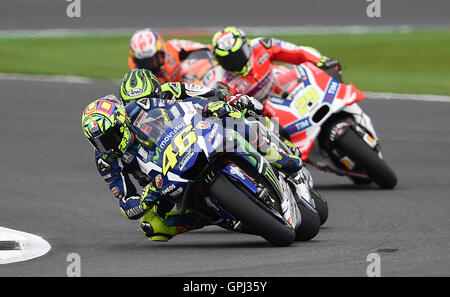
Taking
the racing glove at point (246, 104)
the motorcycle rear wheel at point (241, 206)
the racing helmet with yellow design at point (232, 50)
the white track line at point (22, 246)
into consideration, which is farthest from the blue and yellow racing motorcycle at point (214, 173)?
the racing helmet with yellow design at point (232, 50)

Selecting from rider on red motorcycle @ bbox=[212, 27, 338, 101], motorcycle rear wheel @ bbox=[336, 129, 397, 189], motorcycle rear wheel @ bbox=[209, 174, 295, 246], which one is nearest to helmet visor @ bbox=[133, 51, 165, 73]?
rider on red motorcycle @ bbox=[212, 27, 338, 101]

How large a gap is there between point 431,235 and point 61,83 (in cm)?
1081

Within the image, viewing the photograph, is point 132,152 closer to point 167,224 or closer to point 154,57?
point 167,224

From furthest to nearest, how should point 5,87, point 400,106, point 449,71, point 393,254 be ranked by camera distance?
point 449,71, point 5,87, point 400,106, point 393,254

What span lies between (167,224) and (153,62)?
466 centimetres

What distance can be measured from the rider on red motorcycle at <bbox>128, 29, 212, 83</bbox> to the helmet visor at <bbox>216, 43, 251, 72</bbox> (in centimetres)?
187

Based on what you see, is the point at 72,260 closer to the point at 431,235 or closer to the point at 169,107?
the point at 169,107

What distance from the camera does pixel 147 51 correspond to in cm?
1319

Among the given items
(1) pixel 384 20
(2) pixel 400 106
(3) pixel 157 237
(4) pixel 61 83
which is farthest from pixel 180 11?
(3) pixel 157 237

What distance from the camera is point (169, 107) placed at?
28.3 ft

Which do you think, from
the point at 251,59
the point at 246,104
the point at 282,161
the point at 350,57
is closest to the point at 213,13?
the point at 350,57

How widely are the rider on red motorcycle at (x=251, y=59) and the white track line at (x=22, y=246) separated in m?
3.00

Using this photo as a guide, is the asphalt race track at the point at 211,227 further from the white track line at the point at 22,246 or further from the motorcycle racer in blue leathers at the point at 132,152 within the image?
the motorcycle racer in blue leathers at the point at 132,152

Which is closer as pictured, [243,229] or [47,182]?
[243,229]
